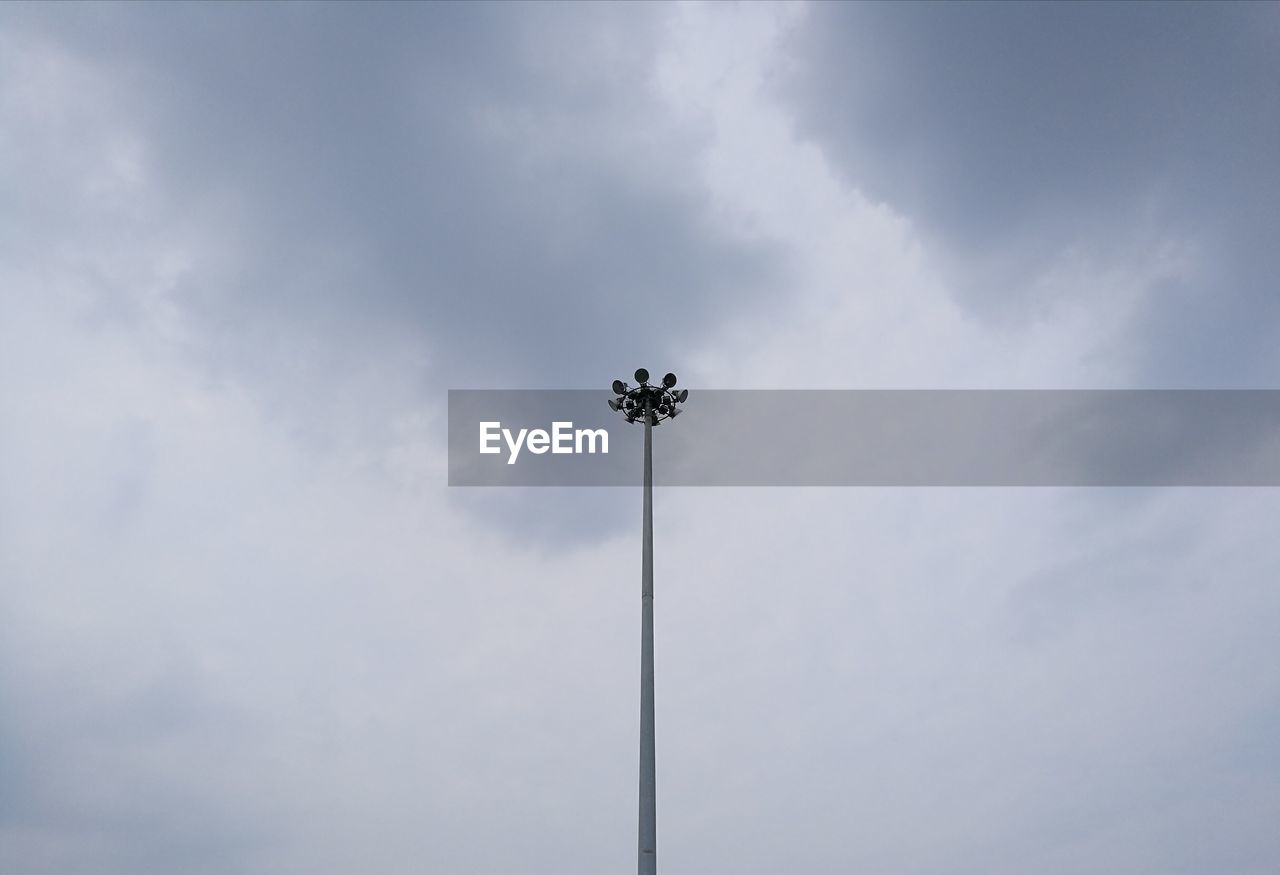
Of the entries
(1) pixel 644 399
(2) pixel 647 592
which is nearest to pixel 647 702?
(2) pixel 647 592

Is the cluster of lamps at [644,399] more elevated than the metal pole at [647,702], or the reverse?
the cluster of lamps at [644,399]

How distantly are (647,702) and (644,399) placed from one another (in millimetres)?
7468

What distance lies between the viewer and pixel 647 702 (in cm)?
2233

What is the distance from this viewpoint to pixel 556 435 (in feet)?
92.3

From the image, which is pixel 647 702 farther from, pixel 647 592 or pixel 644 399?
pixel 644 399

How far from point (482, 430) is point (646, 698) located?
9717 mm

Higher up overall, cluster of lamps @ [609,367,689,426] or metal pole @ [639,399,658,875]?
cluster of lamps @ [609,367,689,426]

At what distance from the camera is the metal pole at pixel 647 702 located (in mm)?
20812

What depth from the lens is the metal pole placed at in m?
20.8

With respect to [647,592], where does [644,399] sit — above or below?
above

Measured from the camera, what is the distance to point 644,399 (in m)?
25.0

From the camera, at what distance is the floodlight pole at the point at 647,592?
20984 millimetres

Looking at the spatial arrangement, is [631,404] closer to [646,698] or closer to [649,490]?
[649,490]

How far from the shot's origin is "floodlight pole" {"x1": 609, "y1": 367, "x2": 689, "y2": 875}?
68.8ft
